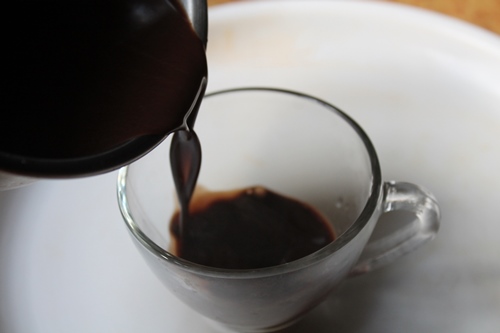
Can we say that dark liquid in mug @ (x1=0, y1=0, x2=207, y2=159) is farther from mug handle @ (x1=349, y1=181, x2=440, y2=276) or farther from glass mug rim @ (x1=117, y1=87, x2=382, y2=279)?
mug handle @ (x1=349, y1=181, x2=440, y2=276)

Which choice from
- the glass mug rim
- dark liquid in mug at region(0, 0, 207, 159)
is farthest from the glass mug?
dark liquid in mug at region(0, 0, 207, 159)

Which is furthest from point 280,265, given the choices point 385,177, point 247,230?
point 385,177

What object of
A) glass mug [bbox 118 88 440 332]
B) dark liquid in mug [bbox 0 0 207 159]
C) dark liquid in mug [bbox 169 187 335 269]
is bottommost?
dark liquid in mug [bbox 169 187 335 269]

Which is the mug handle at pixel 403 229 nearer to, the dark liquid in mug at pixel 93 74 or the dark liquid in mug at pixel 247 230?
the dark liquid in mug at pixel 247 230

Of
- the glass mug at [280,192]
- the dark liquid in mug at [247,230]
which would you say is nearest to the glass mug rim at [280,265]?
the glass mug at [280,192]

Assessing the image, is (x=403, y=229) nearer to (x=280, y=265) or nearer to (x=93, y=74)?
(x=280, y=265)
